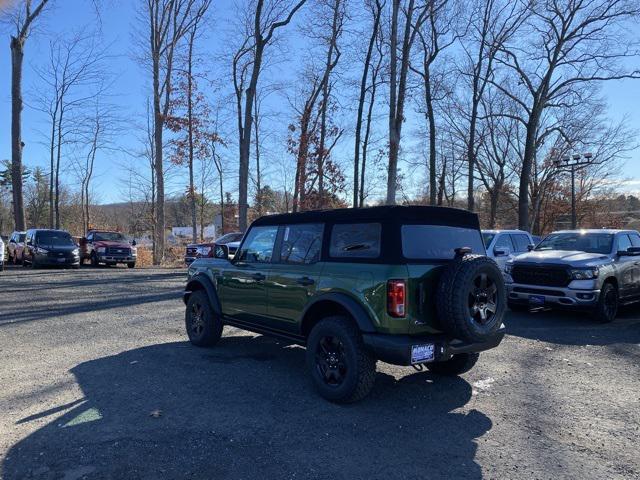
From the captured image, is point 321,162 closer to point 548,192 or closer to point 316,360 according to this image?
point 316,360

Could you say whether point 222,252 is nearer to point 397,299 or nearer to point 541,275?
point 397,299

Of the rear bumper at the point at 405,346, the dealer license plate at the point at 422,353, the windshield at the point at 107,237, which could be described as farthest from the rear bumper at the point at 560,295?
the windshield at the point at 107,237

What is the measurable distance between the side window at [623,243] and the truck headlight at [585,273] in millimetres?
1410

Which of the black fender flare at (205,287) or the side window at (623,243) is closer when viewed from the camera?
the black fender flare at (205,287)

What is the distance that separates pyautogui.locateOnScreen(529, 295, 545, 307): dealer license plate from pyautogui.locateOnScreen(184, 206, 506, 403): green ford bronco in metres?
4.54

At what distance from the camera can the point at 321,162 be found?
31.3 m

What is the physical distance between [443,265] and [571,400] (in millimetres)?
2065

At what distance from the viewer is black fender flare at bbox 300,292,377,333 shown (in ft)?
14.9

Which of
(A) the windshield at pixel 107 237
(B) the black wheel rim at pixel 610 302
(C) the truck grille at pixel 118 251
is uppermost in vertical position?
(A) the windshield at pixel 107 237

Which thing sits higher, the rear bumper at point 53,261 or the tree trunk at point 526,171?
the tree trunk at point 526,171

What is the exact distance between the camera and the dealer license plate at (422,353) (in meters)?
4.36

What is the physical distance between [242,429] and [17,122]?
28.0 m

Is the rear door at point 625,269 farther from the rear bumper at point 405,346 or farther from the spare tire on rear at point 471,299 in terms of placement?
the rear bumper at point 405,346

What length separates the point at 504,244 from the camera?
13.2m
